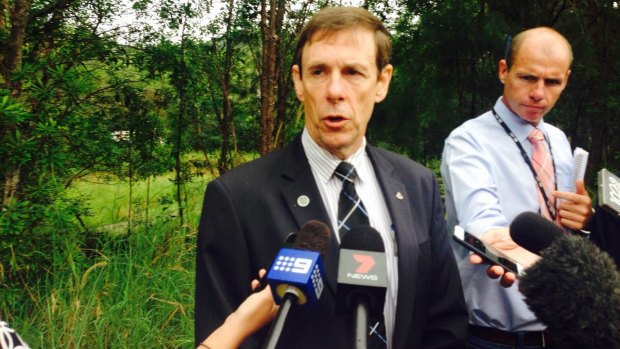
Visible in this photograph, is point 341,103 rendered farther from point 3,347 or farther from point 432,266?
point 3,347

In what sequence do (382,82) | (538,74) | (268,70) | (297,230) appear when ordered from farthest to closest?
(268,70), (538,74), (382,82), (297,230)

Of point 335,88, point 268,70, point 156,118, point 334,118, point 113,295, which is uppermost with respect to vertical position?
point 268,70

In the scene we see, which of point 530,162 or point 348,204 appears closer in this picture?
point 348,204

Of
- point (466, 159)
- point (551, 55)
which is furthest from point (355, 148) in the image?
point (551, 55)

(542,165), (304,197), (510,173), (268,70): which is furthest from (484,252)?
(268,70)

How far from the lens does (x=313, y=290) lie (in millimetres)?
1027

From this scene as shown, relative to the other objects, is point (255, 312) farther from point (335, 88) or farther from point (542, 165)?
point (542, 165)

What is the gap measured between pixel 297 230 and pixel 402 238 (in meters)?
0.37

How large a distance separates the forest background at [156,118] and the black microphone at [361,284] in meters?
3.00

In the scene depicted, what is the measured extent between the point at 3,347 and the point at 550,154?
224 centimetres

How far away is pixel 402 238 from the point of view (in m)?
1.78

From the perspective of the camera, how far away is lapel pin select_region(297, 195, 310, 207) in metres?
1.74

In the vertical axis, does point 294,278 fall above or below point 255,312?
above

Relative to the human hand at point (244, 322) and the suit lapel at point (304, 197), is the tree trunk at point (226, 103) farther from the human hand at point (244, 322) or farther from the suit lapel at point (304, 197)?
the human hand at point (244, 322)
